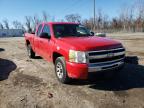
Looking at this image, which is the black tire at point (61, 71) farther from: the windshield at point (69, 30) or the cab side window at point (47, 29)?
the cab side window at point (47, 29)

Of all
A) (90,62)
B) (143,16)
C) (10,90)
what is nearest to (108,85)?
(90,62)

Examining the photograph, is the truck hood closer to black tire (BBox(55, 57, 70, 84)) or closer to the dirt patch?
black tire (BBox(55, 57, 70, 84))

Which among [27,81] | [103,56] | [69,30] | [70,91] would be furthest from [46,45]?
[103,56]

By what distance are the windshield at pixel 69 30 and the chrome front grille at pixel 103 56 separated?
6.06 ft

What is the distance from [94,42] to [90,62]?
2.36 ft

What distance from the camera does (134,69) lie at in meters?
8.21

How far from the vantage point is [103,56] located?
5863 mm

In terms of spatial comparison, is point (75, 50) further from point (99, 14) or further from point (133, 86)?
point (99, 14)

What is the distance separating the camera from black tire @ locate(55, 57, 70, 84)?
6311 millimetres

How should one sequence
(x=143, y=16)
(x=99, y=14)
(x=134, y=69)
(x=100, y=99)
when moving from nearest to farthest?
(x=100, y=99), (x=134, y=69), (x=143, y=16), (x=99, y=14)

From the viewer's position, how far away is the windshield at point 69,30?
748cm

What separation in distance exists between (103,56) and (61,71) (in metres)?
1.45

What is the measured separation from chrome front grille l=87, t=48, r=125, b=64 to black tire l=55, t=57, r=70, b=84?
917 mm

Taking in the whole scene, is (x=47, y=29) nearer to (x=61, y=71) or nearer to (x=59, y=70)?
(x=59, y=70)
